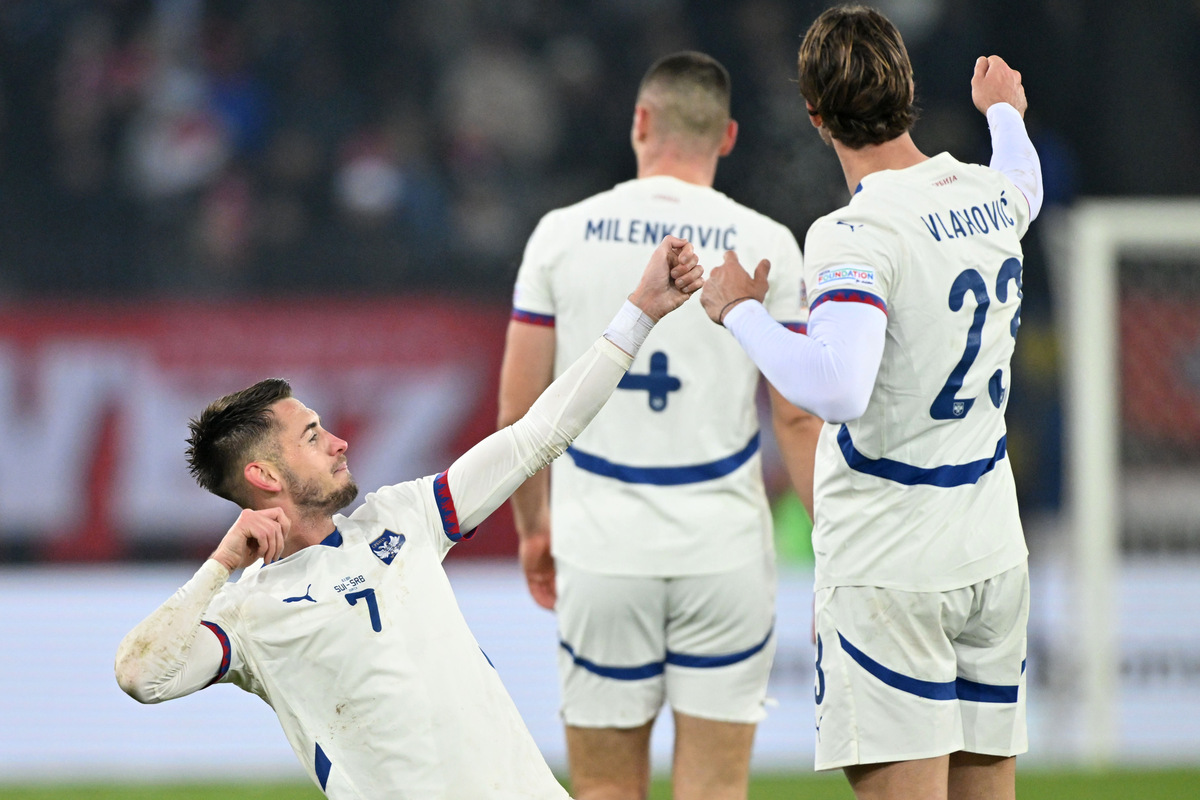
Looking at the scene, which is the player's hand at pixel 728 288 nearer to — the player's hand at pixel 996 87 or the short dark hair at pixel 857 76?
the short dark hair at pixel 857 76

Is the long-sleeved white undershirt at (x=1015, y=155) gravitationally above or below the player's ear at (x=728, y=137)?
below

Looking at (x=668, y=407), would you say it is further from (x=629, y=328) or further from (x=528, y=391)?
(x=629, y=328)

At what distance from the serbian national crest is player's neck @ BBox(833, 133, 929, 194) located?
1.20 m

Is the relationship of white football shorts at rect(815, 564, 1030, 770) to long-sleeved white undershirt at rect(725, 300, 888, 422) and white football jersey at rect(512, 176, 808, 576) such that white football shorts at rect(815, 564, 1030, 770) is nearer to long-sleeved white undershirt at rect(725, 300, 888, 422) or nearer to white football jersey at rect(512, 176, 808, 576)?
long-sleeved white undershirt at rect(725, 300, 888, 422)

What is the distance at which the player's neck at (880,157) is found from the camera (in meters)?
2.76

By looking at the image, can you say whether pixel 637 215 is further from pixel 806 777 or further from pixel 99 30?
pixel 99 30

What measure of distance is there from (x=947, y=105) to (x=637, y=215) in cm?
586

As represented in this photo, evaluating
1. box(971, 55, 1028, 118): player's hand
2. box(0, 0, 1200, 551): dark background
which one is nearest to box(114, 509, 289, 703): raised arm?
box(971, 55, 1028, 118): player's hand

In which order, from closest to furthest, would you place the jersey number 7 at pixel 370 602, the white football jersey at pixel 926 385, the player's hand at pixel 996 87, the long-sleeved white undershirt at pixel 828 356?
the long-sleeved white undershirt at pixel 828 356 < the white football jersey at pixel 926 385 < the jersey number 7 at pixel 370 602 < the player's hand at pixel 996 87

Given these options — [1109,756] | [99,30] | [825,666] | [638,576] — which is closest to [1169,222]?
[1109,756]

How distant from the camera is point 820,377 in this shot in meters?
2.45

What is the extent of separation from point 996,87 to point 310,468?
1.75 m

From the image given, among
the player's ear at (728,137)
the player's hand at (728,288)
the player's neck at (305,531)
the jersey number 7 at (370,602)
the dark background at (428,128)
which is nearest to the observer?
the player's hand at (728,288)

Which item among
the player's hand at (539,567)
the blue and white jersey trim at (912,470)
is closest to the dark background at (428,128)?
the player's hand at (539,567)
